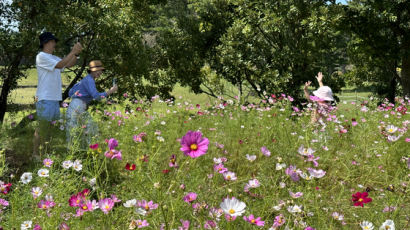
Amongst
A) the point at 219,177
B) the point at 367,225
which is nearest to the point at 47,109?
the point at 219,177

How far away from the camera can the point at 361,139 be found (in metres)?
4.10

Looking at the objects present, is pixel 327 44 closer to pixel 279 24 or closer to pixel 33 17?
Result: pixel 279 24

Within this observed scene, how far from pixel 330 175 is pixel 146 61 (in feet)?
18.5

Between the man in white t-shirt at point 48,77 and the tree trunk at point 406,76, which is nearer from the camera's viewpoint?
the man in white t-shirt at point 48,77

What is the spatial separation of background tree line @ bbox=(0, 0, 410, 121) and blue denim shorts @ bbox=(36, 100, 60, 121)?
2.68 metres

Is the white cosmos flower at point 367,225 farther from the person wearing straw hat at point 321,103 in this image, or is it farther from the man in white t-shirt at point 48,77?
the man in white t-shirt at point 48,77

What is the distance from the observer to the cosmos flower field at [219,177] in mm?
1742

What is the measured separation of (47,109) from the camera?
438 cm

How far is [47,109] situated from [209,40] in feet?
23.9

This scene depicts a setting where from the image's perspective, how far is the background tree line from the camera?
688 centimetres

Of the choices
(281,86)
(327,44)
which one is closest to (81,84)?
(281,86)

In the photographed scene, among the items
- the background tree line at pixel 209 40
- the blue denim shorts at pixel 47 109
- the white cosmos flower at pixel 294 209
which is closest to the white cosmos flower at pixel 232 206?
the white cosmos flower at pixel 294 209

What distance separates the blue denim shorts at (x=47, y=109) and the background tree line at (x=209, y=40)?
2.68 meters

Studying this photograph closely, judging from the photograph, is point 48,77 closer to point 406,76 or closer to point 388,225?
point 388,225
